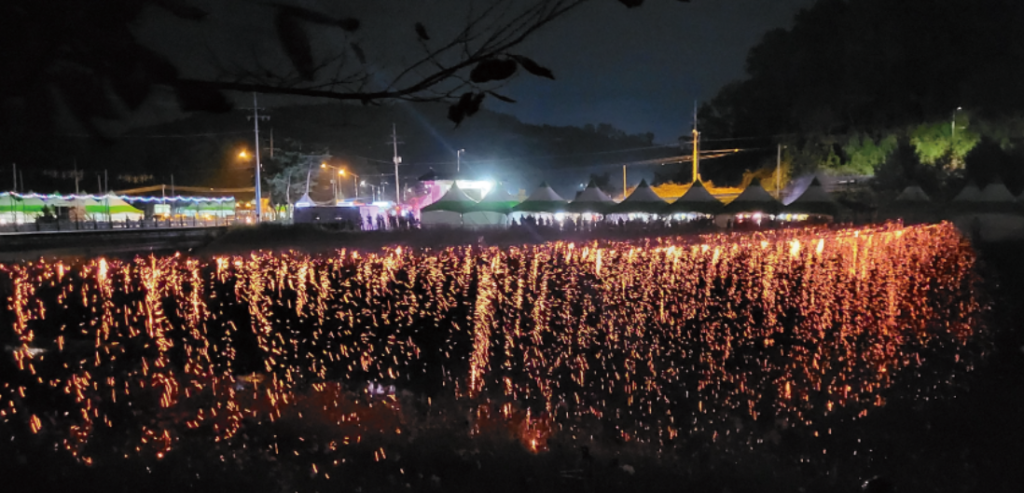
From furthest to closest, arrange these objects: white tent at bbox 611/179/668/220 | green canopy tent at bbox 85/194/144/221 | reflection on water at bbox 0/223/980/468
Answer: green canopy tent at bbox 85/194/144/221
white tent at bbox 611/179/668/220
reflection on water at bbox 0/223/980/468

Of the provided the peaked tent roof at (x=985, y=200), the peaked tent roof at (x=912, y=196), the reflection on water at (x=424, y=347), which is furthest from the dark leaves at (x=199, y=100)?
the peaked tent roof at (x=985, y=200)

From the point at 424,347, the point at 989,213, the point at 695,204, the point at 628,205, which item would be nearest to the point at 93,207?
the point at 628,205

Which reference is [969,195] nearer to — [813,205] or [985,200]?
[985,200]

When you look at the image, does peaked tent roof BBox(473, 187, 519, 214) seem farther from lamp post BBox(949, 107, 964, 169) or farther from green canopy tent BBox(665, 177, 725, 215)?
lamp post BBox(949, 107, 964, 169)

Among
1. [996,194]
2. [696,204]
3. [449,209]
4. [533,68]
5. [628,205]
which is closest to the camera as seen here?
[533,68]

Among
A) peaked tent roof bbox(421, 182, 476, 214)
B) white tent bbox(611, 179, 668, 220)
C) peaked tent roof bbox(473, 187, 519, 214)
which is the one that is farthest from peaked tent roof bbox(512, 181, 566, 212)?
white tent bbox(611, 179, 668, 220)

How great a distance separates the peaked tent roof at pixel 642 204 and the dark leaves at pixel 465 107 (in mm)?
18003

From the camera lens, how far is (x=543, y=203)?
889 inches

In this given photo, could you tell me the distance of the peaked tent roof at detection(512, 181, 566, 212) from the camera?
2217cm

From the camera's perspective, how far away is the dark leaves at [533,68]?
2.18m

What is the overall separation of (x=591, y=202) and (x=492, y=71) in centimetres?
1993

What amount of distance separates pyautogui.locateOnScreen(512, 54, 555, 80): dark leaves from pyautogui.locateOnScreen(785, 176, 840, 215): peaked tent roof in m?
18.8

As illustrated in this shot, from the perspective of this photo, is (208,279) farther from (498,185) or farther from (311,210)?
(498,185)

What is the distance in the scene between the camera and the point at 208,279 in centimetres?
684
